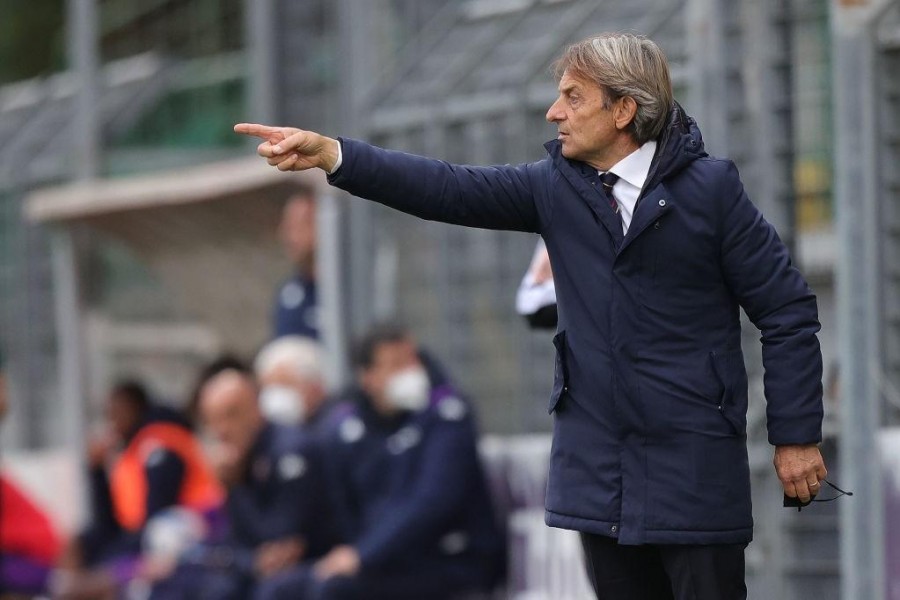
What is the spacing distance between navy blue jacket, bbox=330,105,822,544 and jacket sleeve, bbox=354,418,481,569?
155 inches

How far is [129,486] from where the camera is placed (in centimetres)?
1082

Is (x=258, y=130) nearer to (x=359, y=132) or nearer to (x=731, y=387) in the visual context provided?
(x=731, y=387)

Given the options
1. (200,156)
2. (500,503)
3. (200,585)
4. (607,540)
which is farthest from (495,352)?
(200,156)

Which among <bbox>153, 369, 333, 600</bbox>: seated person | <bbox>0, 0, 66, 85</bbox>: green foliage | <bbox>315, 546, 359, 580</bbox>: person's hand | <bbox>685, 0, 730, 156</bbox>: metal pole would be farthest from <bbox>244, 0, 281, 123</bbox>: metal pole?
<bbox>0, 0, 66, 85</bbox>: green foliage

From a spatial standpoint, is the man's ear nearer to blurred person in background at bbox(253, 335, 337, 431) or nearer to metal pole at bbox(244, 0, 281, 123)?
blurred person in background at bbox(253, 335, 337, 431)

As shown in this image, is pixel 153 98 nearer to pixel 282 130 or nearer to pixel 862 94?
pixel 862 94

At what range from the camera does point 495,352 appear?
8.71 meters

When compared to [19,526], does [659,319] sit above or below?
above

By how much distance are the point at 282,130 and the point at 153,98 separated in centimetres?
1033

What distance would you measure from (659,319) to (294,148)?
0.81 m

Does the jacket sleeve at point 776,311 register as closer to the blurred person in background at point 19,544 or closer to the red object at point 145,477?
the blurred person in background at point 19,544

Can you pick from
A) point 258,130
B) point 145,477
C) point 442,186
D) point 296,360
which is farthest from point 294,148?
point 145,477

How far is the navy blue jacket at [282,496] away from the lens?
885 cm

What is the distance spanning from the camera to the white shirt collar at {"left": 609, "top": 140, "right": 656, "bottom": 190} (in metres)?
4.34
